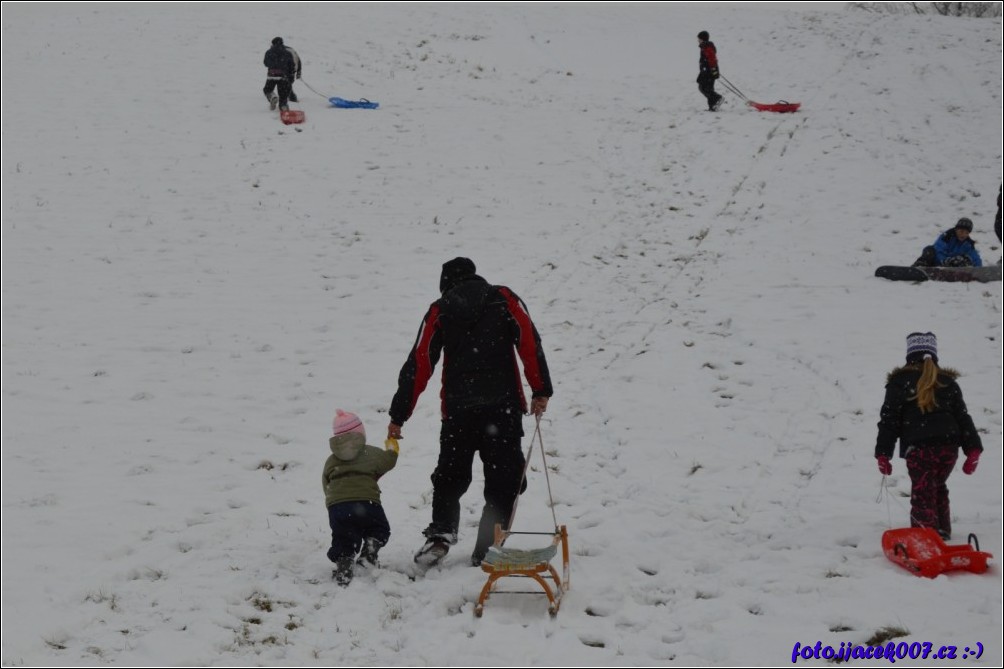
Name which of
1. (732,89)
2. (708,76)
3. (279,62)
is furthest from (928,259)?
(279,62)

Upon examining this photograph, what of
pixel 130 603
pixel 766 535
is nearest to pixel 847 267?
pixel 766 535

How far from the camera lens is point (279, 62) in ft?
66.0

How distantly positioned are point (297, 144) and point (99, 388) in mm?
9692

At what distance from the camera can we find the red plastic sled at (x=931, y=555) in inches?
237

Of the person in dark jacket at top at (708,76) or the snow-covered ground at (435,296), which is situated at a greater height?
the person in dark jacket at top at (708,76)

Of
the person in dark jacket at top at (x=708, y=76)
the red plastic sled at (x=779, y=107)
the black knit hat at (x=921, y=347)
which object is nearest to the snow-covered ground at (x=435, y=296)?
the red plastic sled at (x=779, y=107)

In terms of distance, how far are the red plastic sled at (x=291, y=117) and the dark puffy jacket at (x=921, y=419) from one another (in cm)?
1544

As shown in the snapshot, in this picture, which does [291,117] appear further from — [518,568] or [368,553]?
[518,568]

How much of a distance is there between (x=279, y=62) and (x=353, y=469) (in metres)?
15.8

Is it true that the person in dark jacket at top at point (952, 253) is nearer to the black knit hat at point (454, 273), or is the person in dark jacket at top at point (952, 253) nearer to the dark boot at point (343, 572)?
the black knit hat at point (454, 273)

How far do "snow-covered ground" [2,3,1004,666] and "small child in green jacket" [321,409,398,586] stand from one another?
8.3 inches

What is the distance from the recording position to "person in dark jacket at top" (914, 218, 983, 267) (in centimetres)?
1295

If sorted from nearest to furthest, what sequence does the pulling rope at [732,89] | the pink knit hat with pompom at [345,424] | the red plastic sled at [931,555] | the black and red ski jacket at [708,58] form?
the red plastic sled at [931,555] → the pink knit hat with pompom at [345,424] → the black and red ski jacket at [708,58] → the pulling rope at [732,89]

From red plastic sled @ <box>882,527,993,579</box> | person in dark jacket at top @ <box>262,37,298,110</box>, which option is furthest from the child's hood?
person in dark jacket at top @ <box>262,37,298,110</box>
